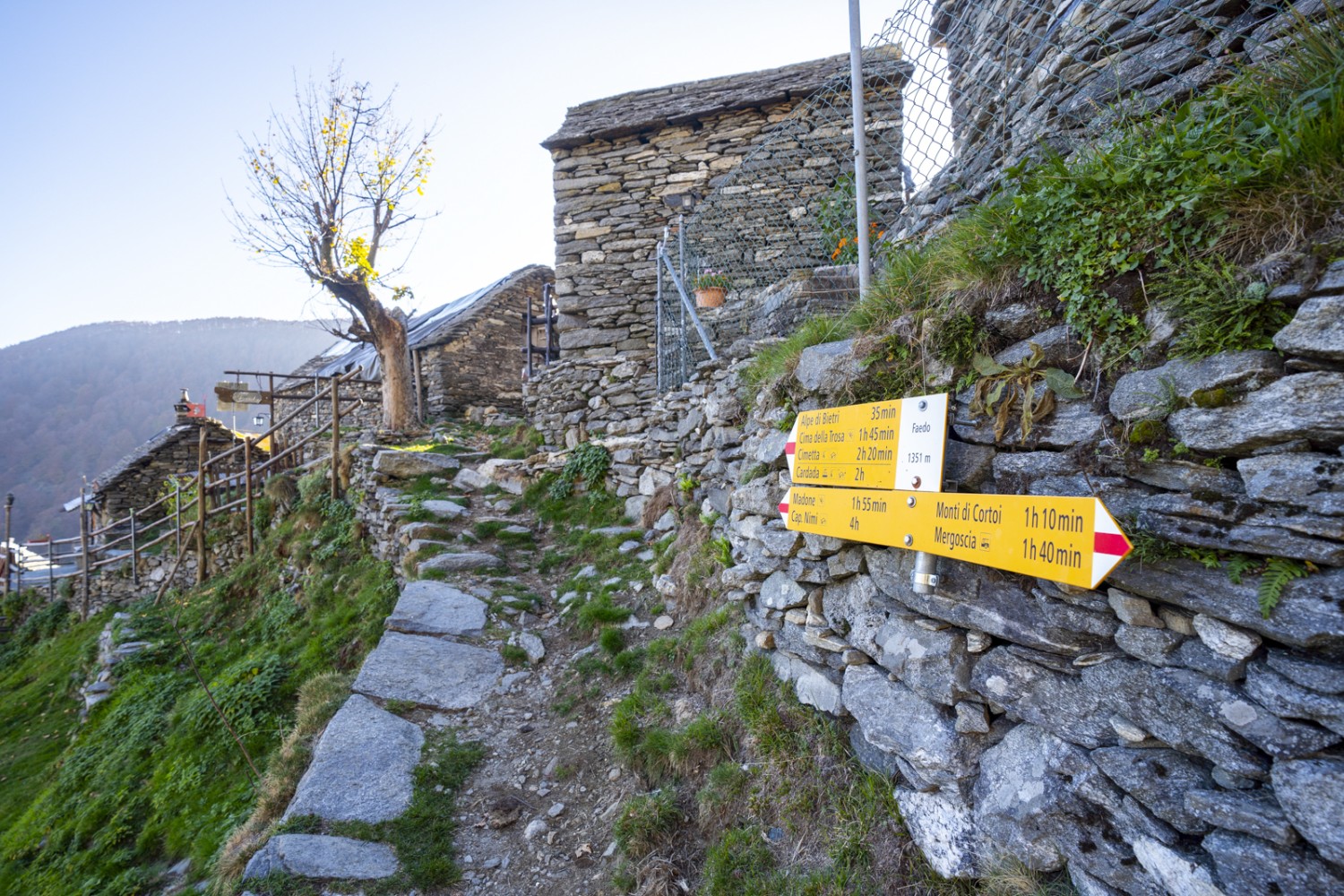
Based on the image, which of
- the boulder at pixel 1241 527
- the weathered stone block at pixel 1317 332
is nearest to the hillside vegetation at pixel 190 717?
the boulder at pixel 1241 527

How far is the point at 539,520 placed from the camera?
773cm

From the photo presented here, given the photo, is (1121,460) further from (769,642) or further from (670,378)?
(670,378)

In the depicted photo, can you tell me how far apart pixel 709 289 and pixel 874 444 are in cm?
448

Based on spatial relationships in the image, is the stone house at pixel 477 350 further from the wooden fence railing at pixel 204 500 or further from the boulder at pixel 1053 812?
the boulder at pixel 1053 812

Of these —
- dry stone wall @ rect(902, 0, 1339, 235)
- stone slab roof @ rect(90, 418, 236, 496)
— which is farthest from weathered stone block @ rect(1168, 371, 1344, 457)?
stone slab roof @ rect(90, 418, 236, 496)

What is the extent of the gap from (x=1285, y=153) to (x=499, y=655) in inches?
209

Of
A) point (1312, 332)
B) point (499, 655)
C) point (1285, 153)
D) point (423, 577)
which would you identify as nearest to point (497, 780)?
point (499, 655)

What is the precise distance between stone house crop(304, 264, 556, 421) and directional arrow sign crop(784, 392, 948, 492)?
535 inches

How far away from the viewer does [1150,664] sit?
1.81 metres

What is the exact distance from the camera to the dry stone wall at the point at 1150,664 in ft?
4.83

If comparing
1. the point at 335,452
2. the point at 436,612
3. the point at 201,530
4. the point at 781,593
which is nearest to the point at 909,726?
the point at 781,593

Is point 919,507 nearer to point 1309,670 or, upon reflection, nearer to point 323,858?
point 1309,670

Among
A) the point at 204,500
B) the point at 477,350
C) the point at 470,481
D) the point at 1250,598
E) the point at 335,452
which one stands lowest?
the point at 204,500

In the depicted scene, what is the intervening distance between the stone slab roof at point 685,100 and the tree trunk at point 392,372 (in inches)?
190
